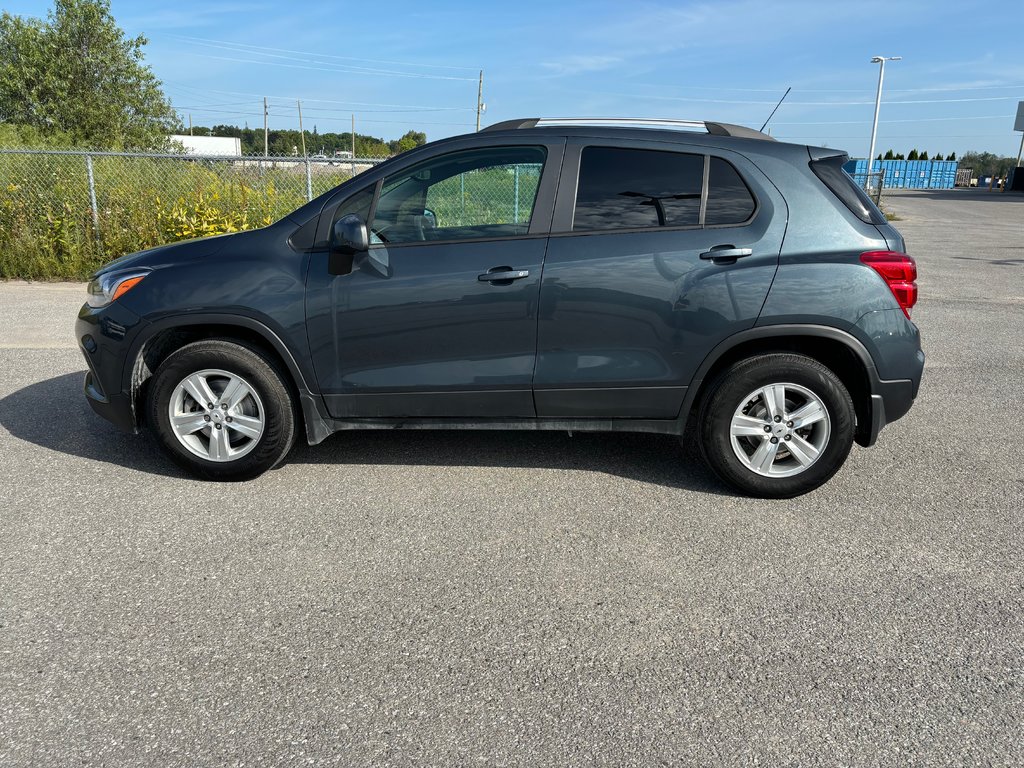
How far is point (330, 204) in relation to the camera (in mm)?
4301

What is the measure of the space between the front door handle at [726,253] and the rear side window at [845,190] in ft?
1.84

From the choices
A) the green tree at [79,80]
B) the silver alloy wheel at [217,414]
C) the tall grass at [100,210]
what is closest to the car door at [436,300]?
the silver alloy wheel at [217,414]

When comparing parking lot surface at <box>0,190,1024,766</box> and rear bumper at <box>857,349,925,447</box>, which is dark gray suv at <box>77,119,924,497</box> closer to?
rear bumper at <box>857,349,925,447</box>

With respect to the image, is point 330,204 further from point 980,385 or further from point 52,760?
point 980,385

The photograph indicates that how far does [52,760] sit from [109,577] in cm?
116

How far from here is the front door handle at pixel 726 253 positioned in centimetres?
405

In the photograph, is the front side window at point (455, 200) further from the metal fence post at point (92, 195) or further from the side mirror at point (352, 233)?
the metal fence post at point (92, 195)

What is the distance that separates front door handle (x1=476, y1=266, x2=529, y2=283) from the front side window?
21cm

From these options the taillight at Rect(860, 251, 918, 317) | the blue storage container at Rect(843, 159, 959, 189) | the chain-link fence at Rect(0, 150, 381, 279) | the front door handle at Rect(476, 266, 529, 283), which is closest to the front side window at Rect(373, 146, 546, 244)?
the front door handle at Rect(476, 266, 529, 283)

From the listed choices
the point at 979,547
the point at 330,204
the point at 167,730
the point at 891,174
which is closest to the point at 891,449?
the point at 979,547

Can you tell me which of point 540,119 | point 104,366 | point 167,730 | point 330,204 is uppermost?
point 540,119

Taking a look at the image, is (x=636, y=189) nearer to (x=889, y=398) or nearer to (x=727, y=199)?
(x=727, y=199)

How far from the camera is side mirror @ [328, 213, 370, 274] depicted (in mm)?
3986

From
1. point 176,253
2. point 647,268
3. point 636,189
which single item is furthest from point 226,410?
point 636,189
